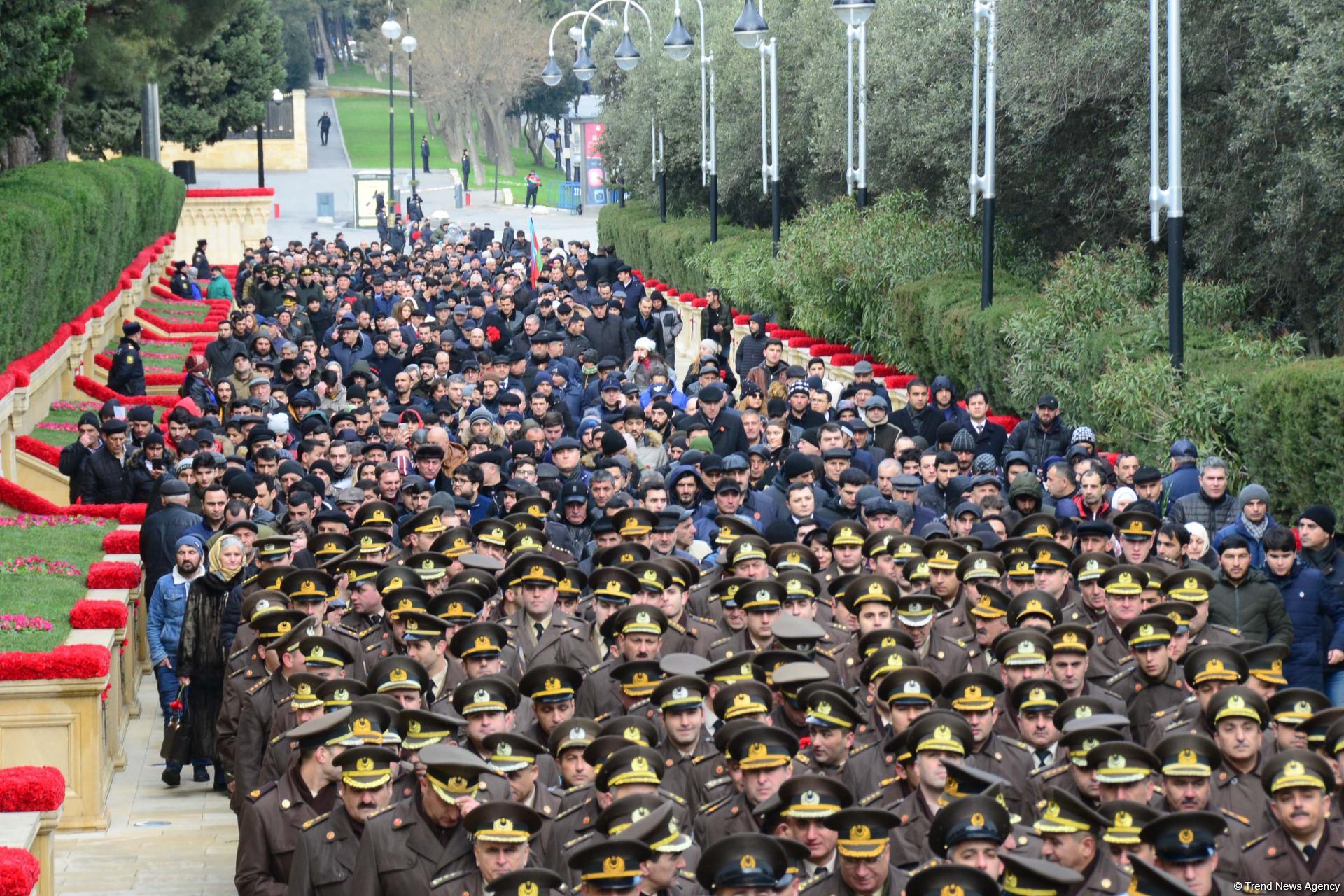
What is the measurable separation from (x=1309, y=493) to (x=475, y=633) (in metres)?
8.09

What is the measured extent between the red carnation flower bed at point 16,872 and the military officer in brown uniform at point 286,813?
94cm

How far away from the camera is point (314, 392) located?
21.0 meters

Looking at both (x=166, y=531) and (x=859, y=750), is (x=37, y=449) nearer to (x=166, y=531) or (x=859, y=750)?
(x=166, y=531)

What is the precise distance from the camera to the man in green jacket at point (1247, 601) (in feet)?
40.6

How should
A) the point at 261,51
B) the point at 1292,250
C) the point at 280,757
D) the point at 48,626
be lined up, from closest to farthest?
the point at 280,757, the point at 48,626, the point at 1292,250, the point at 261,51

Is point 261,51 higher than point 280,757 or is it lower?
higher

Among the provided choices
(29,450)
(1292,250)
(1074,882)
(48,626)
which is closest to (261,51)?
(29,450)

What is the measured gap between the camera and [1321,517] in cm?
1315

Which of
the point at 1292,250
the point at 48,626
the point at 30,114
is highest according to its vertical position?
the point at 30,114

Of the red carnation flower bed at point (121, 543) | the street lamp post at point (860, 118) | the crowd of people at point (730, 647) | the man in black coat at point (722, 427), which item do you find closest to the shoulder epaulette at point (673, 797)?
the crowd of people at point (730, 647)

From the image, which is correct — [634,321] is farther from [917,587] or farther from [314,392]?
[917,587]

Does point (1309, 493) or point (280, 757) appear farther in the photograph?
point (1309, 493)

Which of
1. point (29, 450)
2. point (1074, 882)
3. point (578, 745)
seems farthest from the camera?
point (29, 450)

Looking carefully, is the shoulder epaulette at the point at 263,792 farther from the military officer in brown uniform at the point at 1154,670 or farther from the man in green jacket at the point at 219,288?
the man in green jacket at the point at 219,288
